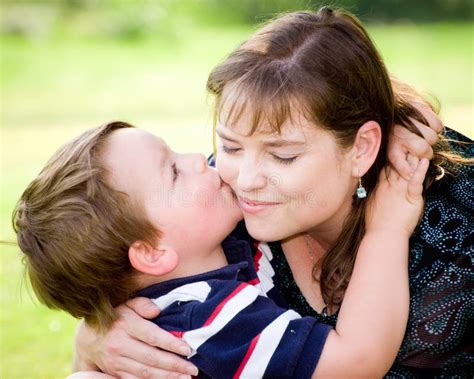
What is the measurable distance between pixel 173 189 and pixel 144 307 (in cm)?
44

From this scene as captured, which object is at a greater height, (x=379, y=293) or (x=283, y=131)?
(x=283, y=131)

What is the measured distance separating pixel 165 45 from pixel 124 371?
1201 cm

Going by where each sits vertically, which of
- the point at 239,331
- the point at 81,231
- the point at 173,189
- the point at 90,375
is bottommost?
the point at 90,375

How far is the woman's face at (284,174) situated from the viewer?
2.69 metres

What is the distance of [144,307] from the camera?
9.12ft

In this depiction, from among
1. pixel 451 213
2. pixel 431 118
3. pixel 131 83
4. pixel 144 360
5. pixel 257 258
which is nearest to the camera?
pixel 144 360

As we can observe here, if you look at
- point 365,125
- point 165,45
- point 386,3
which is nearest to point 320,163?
point 365,125

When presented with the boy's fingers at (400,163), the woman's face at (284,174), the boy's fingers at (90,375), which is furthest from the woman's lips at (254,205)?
the boy's fingers at (90,375)

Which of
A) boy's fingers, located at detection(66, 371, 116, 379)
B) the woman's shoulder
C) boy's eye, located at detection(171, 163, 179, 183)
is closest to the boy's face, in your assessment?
boy's eye, located at detection(171, 163, 179, 183)

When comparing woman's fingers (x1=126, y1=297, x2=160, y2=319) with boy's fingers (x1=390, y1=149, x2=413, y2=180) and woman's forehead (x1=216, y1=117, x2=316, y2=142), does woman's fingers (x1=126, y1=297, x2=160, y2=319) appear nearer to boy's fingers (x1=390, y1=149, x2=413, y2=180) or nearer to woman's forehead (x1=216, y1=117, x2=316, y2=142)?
woman's forehead (x1=216, y1=117, x2=316, y2=142)

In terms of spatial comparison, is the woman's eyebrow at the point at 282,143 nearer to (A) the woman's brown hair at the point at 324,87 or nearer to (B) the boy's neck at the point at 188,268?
(A) the woman's brown hair at the point at 324,87

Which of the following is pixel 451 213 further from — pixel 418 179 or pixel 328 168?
pixel 328 168

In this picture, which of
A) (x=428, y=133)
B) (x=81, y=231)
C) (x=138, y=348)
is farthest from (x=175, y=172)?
(x=428, y=133)

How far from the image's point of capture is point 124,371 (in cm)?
281
